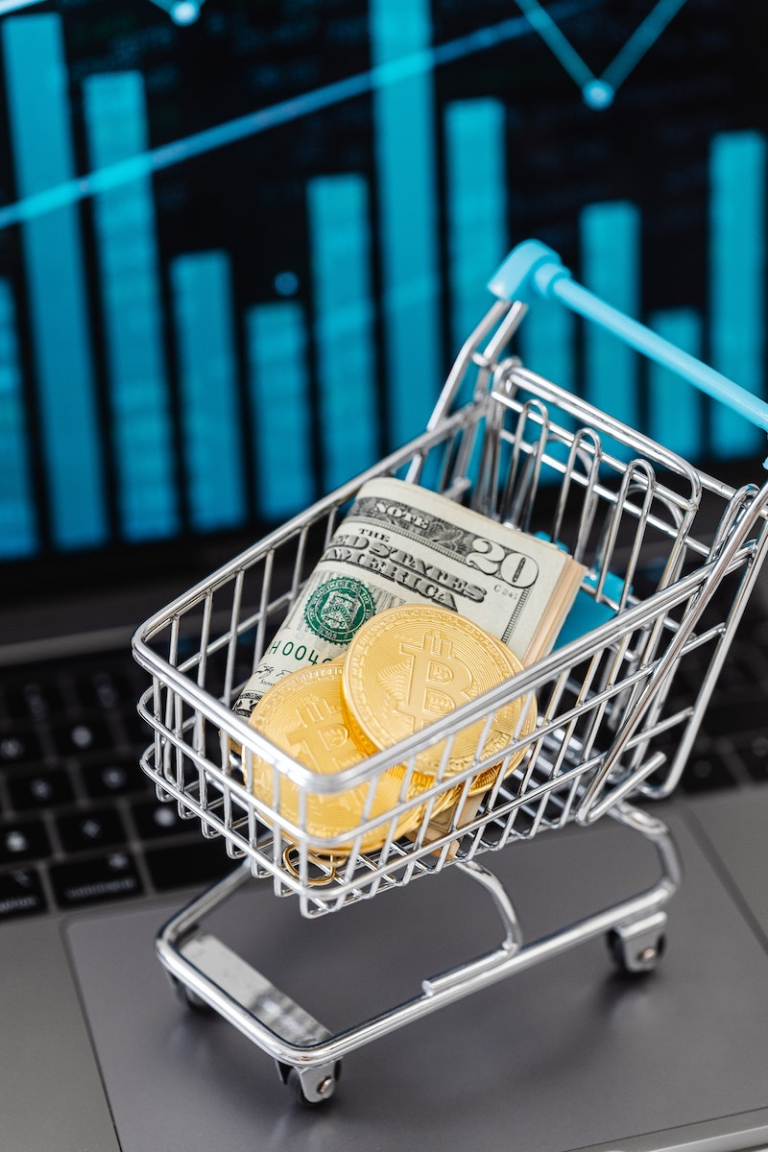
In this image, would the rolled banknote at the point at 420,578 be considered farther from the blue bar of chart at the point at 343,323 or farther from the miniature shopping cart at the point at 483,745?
the blue bar of chart at the point at 343,323

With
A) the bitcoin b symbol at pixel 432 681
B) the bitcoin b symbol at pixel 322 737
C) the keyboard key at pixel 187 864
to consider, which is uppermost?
the bitcoin b symbol at pixel 432 681

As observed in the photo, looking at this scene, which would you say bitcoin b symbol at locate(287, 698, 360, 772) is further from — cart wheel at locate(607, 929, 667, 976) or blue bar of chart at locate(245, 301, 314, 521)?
blue bar of chart at locate(245, 301, 314, 521)

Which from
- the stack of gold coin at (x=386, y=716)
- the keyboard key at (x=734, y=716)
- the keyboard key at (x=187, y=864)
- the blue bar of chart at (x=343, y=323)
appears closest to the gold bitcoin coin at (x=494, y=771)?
the stack of gold coin at (x=386, y=716)

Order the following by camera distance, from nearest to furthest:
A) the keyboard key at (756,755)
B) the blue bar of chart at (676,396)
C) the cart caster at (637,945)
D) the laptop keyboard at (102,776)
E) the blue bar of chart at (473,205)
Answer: the cart caster at (637,945) < the laptop keyboard at (102,776) < the keyboard key at (756,755) < the blue bar of chart at (473,205) < the blue bar of chart at (676,396)

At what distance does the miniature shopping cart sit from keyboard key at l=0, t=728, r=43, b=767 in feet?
0.61

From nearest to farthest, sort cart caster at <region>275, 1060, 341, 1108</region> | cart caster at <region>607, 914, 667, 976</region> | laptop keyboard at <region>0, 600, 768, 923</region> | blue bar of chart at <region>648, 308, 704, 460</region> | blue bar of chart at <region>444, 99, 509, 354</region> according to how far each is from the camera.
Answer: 1. cart caster at <region>275, 1060, 341, 1108</region>
2. cart caster at <region>607, 914, 667, 976</region>
3. laptop keyboard at <region>0, 600, 768, 923</region>
4. blue bar of chart at <region>444, 99, 509, 354</region>
5. blue bar of chart at <region>648, 308, 704, 460</region>

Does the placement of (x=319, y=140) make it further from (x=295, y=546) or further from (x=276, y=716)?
(x=276, y=716)

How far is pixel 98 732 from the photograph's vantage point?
1276mm

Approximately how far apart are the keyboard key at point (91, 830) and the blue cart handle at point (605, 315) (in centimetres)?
52

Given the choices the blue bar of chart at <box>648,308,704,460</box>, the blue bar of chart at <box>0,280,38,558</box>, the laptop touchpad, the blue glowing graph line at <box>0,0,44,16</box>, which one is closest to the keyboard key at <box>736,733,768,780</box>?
the laptop touchpad

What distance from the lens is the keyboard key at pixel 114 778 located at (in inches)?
47.9

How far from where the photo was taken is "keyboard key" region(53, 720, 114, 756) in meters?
1.26

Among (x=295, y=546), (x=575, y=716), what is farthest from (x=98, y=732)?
(x=575, y=716)

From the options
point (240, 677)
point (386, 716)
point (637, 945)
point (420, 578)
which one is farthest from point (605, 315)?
point (240, 677)
